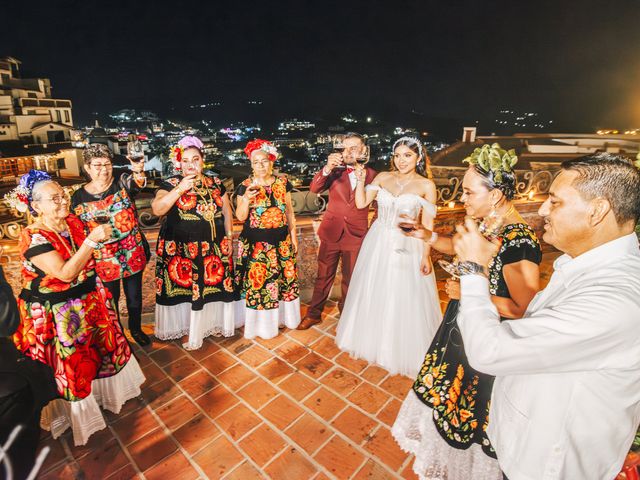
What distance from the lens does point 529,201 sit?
6.22m

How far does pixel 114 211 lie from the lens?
3.36m

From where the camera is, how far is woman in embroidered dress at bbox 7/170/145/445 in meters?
2.40

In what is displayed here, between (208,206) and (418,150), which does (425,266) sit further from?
(208,206)

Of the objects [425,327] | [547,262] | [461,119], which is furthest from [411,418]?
[461,119]

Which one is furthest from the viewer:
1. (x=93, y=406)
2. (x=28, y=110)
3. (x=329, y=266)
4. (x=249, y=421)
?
(x=28, y=110)

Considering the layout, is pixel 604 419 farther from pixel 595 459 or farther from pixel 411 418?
pixel 411 418

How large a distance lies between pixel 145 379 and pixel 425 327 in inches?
115

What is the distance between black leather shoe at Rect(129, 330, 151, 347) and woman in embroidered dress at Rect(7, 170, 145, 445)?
3.51 ft

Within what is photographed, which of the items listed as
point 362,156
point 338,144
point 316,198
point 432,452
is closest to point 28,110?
point 316,198

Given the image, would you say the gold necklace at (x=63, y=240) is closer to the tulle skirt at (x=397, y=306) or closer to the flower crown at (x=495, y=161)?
the tulle skirt at (x=397, y=306)

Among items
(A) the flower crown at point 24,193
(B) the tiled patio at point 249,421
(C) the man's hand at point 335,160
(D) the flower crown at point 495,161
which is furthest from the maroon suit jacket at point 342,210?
(A) the flower crown at point 24,193

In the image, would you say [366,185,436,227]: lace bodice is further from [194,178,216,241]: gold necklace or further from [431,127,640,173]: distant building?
[431,127,640,173]: distant building

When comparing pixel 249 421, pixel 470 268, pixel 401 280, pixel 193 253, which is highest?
pixel 470 268

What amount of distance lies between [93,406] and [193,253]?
161 centimetres
